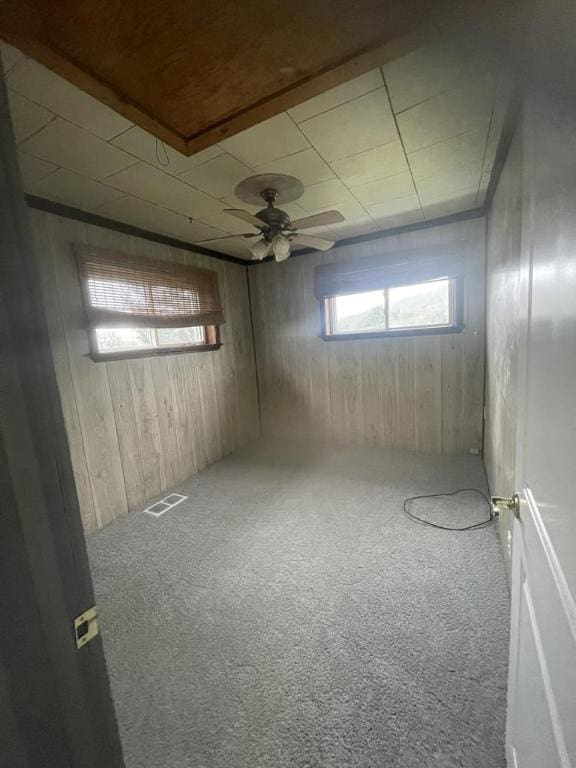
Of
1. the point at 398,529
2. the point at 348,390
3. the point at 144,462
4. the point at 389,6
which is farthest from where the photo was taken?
the point at 348,390

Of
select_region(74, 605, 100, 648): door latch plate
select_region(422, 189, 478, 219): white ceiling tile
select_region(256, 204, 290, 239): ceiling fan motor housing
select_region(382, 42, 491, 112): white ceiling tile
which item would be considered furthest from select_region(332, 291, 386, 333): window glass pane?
select_region(74, 605, 100, 648): door latch plate

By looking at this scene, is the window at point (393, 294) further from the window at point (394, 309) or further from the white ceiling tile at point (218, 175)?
the white ceiling tile at point (218, 175)

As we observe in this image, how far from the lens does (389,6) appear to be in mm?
925

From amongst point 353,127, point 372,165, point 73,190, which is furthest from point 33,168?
point 372,165

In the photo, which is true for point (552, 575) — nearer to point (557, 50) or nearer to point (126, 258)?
point (557, 50)

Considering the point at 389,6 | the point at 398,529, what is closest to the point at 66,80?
the point at 389,6

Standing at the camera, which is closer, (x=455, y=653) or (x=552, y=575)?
(x=552, y=575)

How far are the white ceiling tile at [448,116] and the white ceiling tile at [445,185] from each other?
0.51m

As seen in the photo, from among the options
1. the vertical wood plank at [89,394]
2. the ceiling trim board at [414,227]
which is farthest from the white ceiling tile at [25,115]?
the ceiling trim board at [414,227]

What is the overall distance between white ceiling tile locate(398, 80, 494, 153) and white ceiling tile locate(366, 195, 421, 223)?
0.77 metres

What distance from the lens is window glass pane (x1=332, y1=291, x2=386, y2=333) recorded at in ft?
11.0

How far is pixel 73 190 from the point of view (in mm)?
2002

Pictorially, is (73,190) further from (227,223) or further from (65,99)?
(227,223)

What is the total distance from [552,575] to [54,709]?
2.77 ft
